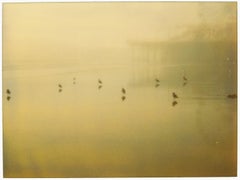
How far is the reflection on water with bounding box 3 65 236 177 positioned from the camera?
5.67 ft

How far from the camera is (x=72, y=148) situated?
174 cm

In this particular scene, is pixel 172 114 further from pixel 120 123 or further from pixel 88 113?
pixel 88 113

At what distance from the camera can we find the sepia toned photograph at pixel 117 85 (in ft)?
5.64

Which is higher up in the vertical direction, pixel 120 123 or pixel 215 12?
pixel 215 12

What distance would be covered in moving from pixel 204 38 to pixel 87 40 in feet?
2.07

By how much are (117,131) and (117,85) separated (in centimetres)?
25

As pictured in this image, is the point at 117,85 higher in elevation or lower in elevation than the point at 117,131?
higher

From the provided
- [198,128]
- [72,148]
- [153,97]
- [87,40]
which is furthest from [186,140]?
[87,40]

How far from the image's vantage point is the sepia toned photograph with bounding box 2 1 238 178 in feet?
5.64

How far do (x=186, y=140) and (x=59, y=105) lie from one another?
0.72 m

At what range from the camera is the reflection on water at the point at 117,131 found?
1.73m

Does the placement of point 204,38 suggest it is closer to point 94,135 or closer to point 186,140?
point 186,140

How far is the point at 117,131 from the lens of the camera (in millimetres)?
1743

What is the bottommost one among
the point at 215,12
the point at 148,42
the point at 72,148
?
the point at 72,148
